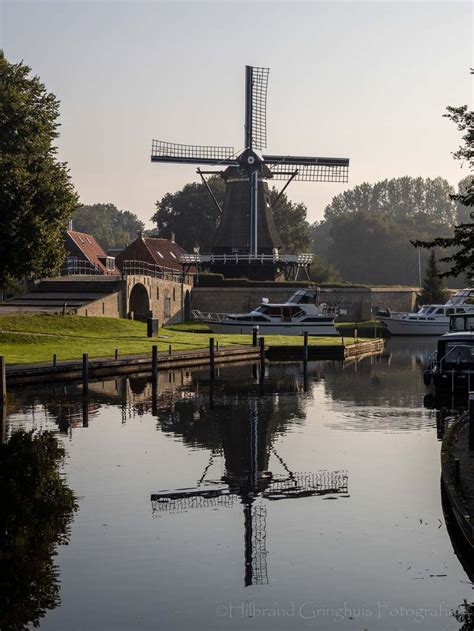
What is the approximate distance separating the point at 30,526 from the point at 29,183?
1314 inches

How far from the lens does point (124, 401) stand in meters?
38.8

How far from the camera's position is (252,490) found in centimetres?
2319

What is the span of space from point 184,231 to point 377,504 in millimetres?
111029

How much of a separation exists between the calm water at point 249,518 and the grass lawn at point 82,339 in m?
13.1

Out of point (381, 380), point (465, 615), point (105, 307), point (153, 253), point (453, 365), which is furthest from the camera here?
point (153, 253)

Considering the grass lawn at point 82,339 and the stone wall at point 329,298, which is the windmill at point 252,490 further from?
the stone wall at point 329,298

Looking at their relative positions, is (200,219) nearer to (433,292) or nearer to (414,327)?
(433,292)

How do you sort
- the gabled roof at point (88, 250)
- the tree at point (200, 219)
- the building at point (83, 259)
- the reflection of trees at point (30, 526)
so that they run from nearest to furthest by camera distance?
the reflection of trees at point (30, 526)
the building at point (83, 259)
the gabled roof at point (88, 250)
the tree at point (200, 219)

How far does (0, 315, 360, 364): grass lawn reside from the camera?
5156cm

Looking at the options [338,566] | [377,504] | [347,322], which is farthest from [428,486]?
[347,322]

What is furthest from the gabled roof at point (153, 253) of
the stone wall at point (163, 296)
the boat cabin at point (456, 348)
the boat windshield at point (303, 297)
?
the boat cabin at point (456, 348)

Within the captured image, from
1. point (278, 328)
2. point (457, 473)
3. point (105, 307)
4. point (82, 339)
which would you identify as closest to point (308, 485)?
point (457, 473)

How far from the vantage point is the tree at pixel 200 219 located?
131 metres

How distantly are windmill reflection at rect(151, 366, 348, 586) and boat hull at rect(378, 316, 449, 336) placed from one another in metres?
51.1
